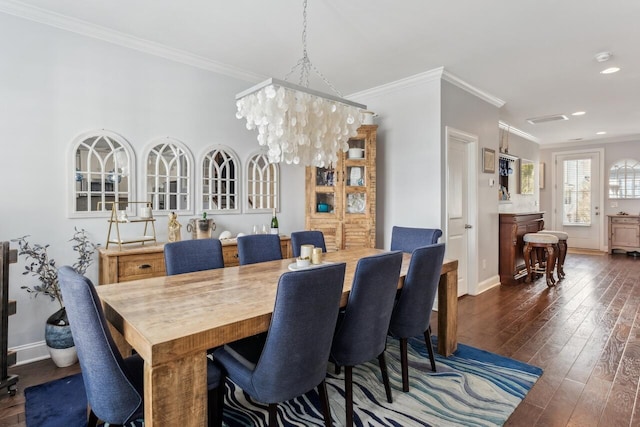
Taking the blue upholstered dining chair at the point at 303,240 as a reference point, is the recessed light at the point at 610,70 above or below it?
above

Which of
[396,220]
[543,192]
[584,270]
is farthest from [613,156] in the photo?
[396,220]

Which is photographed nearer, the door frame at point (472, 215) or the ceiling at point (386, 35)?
the ceiling at point (386, 35)

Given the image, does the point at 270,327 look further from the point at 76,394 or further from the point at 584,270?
the point at 584,270

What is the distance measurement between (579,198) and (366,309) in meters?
9.06

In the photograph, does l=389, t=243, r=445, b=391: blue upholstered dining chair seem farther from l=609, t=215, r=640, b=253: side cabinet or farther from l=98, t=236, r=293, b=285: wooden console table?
l=609, t=215, r=640, b=253: side cabinet

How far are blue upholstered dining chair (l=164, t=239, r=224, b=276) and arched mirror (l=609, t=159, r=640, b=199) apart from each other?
9.27 metres

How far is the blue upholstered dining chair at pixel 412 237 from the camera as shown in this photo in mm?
3178

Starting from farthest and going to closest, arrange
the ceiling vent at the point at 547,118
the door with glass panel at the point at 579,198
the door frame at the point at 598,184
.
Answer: the door with glass panel at the point at 579,198 → the door frame at the point at 598,184 → the ceiling vent at the point at 547,118

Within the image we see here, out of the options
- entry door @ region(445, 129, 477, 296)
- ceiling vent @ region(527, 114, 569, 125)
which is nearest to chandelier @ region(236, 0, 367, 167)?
entry door @ region(445, 129, 477, 296)

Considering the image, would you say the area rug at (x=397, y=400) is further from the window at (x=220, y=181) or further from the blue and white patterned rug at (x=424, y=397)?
the window at (x=220, y=181)

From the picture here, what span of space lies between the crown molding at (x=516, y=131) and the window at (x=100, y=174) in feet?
18.7

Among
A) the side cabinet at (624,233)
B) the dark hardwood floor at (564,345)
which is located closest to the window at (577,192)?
the side cabinet at (624,233)

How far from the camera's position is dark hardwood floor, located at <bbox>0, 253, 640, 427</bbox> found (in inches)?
81.5

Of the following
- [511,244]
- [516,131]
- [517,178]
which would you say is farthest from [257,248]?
[516,131]
